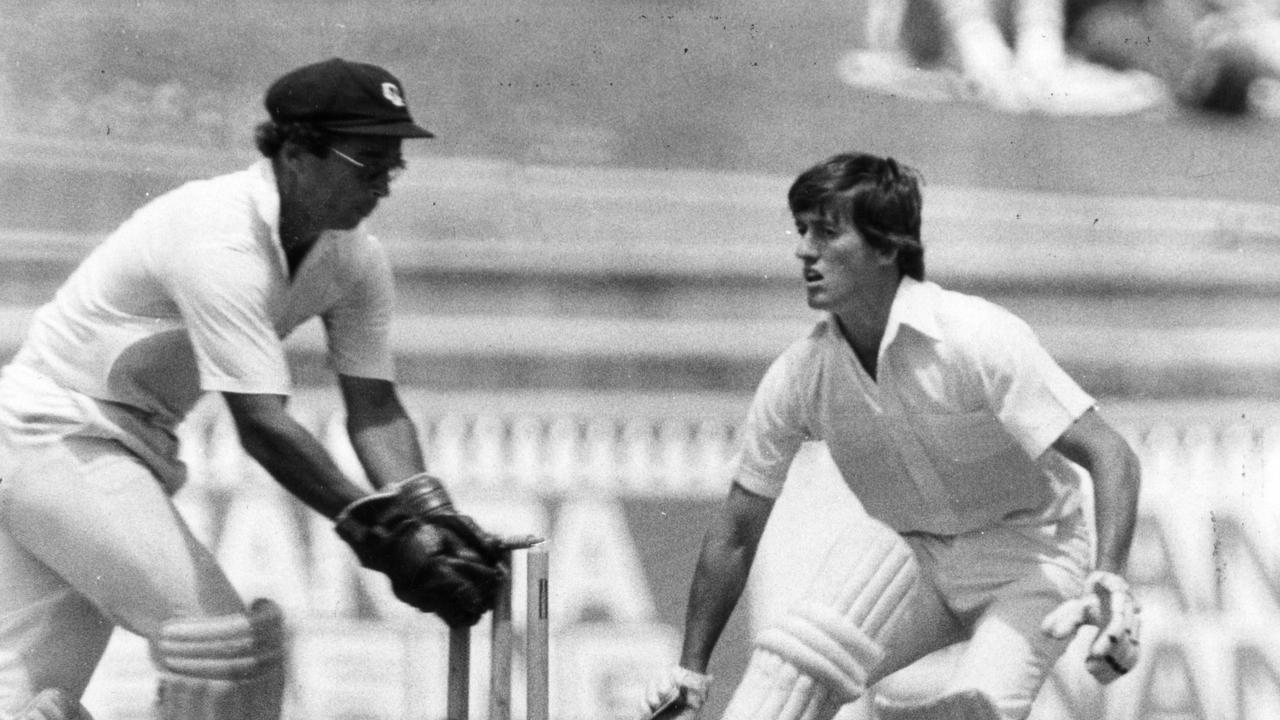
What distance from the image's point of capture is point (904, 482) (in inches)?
113

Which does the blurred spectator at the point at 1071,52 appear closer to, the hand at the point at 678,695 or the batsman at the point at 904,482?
the batsman at the point at 904,482

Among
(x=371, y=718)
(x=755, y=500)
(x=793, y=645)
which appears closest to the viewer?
(x=793, y=645)

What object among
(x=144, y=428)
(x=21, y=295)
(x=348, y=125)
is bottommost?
(x=21, y=295)

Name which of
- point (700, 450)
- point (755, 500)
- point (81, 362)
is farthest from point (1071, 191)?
point (81, 362)

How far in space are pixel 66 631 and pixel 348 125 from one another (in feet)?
2.58

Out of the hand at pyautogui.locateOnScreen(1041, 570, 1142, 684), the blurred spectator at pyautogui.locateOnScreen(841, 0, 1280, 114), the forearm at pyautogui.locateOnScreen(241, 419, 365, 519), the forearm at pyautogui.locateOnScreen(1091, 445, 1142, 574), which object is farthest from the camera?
the blurred spectator at pyautogui.locateOnScreen(841, 0, 1280, 114)

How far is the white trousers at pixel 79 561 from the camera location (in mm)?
2762

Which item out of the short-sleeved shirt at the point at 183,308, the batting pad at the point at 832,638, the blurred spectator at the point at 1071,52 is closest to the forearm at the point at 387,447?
the short-sleeved shirt at the point at 183,308

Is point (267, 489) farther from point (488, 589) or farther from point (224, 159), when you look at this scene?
point (488, 589)

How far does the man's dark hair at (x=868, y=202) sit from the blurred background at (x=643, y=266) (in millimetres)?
1155

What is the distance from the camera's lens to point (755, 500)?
115 inches

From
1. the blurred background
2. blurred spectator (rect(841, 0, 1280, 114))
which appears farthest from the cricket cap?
blurred spectator (rect(841, 0, 1280, 114))

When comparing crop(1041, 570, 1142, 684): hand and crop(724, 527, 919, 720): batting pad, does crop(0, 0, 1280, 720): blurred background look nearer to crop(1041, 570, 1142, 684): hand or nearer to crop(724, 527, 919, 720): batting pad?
crop(724, 527, 919, 720): batting pad

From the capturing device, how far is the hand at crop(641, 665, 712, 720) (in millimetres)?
2834
